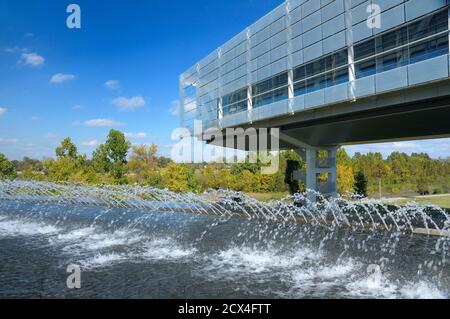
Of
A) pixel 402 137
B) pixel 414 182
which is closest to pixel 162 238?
pixel 402 137

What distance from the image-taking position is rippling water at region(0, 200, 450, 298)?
27.6 ft

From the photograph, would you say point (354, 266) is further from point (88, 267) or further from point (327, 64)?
point (327, 64)

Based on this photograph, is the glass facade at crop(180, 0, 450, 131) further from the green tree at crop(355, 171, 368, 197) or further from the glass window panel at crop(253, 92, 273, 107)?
the green tree at crop(355, 171, 368, 197)

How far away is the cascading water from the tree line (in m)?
30.2

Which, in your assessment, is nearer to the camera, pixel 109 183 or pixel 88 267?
pixel 88 267

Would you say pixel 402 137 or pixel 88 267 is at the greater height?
pixel 402 137

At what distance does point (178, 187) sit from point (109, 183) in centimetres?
1253

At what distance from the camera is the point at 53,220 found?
20.8 m

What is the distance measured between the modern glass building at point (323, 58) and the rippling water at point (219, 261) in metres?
9.58

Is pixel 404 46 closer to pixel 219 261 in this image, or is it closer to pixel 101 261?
pixel 219 261

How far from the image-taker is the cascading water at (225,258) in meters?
8.47

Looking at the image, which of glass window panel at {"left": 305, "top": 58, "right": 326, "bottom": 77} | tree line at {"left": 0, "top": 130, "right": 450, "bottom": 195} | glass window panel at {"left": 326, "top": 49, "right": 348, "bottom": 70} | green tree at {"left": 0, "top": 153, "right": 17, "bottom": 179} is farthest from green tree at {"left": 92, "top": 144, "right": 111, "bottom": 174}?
glass window panel at {"left": 326, "top": 49, "right": 348, "bottom": 70}

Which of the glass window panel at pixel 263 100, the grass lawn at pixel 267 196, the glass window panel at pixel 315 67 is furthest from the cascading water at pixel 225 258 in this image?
the grass lawn at pixel 267 196

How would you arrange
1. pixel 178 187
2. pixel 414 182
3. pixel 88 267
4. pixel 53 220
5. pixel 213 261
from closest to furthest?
pixel 88 267 → pixel 213 261 → pixel 53 220 → pixel 178 187 → pixel 414 182
